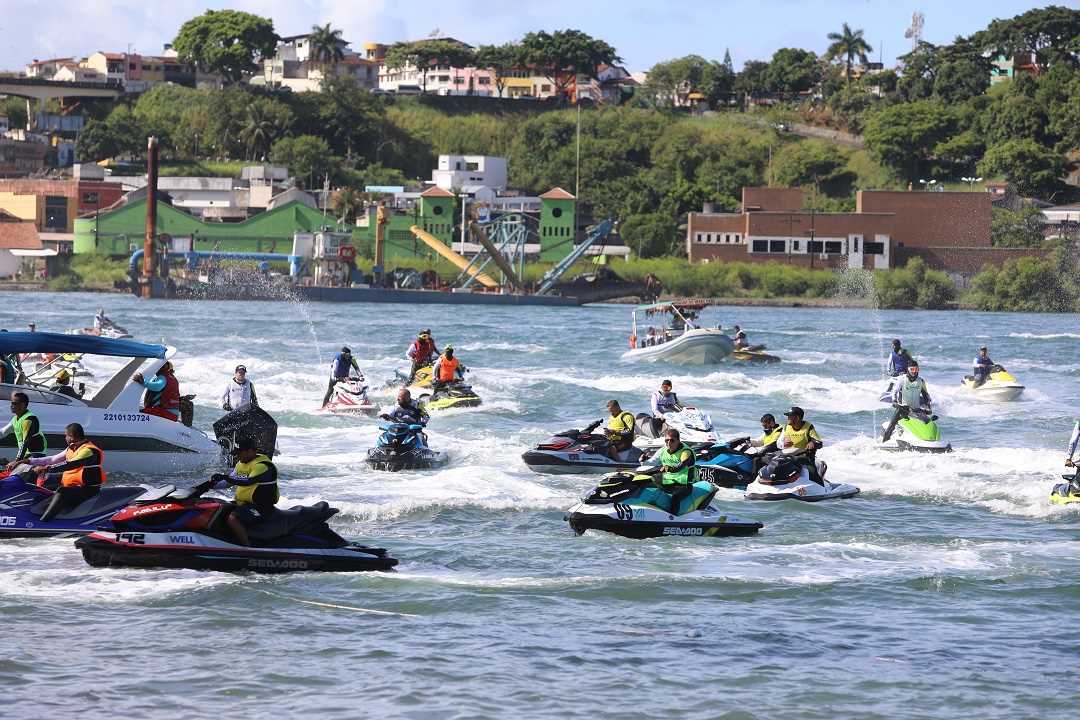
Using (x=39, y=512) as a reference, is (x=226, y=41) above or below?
above

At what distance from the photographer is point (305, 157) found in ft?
489

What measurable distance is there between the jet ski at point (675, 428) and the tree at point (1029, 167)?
374ft

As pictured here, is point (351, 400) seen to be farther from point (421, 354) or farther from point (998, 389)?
point (998, 389)

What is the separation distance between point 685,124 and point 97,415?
15003 cm

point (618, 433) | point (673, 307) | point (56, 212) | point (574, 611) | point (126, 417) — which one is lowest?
point (574, 611)

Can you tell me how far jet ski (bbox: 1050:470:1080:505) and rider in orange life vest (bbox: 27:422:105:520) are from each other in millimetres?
12762

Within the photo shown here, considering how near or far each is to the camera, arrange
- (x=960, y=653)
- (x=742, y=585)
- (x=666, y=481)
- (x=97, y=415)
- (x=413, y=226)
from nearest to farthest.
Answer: (x=960, y=653), (x=742, y=585), (x=666, y=481), (x=97, y=415), (x=413, y=226)

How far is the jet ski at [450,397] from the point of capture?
33562mm

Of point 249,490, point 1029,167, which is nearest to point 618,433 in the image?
point 249,490

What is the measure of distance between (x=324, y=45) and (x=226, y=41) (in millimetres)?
11443

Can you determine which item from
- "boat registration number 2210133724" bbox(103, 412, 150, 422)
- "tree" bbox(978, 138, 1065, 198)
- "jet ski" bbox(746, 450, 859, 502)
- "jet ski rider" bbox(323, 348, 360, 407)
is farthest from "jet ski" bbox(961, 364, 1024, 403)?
"tree" bbox(978, 138, 1065, 198)

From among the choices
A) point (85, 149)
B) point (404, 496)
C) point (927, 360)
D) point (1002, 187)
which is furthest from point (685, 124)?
point (404, 496)

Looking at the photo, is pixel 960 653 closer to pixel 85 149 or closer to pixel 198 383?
pixel 198 383

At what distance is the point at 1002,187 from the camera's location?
130625 mm
